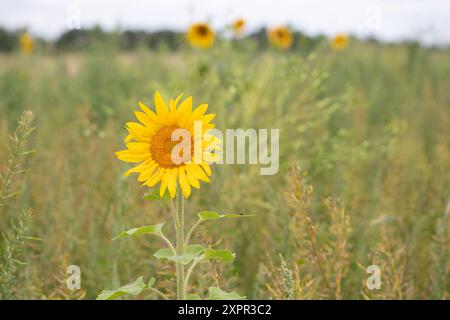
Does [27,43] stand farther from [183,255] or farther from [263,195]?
[183,255]

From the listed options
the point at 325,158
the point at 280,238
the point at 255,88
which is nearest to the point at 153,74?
the point at 255,88

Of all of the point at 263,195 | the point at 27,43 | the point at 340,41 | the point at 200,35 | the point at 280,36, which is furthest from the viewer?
the point at 340,41

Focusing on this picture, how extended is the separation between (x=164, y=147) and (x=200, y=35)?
10.3 ft

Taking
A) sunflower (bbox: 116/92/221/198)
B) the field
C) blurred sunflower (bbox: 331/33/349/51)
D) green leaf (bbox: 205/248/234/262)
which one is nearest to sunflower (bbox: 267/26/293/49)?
the field

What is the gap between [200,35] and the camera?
13.3 ft

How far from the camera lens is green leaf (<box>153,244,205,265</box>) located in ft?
3.09

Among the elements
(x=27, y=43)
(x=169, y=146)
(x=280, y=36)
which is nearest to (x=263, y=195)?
(x=169, y=146)

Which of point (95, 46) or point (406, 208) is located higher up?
point (95, 46)

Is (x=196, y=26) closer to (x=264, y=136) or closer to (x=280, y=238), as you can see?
(x=264, y=136)

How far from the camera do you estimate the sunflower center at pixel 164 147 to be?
1027 mm

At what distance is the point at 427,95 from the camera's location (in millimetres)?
3896

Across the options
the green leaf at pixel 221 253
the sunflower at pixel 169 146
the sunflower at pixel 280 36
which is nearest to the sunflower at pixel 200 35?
the sunflower at pixel 280 36

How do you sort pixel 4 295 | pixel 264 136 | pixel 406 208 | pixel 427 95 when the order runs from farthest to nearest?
pixel 427 95
pixel 264 136
pixel 406 208
pixel 4 295
